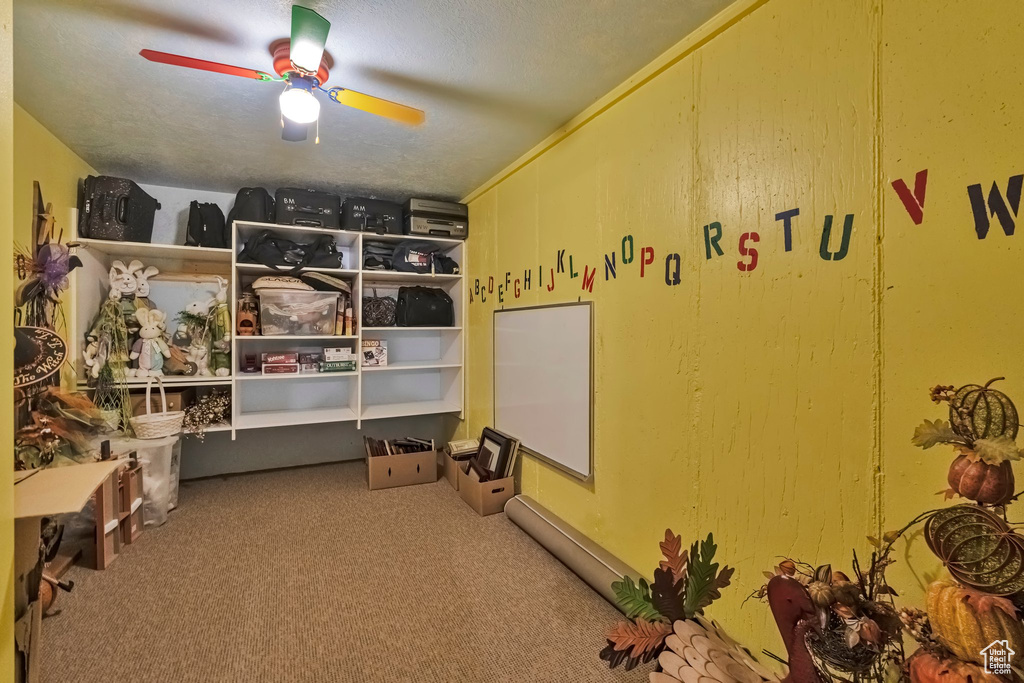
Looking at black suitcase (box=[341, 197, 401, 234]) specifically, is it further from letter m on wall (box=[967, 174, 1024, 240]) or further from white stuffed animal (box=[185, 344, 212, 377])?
letter m on wall (box=[967, 174, 1024, 240])

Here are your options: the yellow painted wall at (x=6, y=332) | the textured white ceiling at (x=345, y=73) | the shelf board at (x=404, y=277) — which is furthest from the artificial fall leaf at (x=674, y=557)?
the shelf board at (x=404, y=277)

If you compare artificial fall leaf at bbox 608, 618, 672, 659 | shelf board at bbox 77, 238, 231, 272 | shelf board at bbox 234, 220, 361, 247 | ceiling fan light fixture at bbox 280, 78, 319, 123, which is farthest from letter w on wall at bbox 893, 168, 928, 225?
shelf board at bbox 77, 238, 231, 272

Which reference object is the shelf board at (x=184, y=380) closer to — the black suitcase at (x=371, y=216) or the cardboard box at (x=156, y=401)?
the cardboard box at (x=156, y=401)

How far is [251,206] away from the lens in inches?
120

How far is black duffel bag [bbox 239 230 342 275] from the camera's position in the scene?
10.3ft

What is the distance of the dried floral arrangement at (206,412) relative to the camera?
302cm

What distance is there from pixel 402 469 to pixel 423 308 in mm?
1275

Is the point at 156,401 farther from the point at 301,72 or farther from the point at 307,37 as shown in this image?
the point at 307,37

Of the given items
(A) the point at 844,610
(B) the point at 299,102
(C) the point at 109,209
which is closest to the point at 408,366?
(C) the point at 109,209

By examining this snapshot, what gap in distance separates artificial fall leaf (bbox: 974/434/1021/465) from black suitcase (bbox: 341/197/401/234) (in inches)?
131

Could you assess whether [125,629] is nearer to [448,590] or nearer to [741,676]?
[448,590]

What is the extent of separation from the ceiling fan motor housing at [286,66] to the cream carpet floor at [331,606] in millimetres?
2097

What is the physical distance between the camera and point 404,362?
13.1ft

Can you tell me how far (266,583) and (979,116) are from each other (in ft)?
9.47
